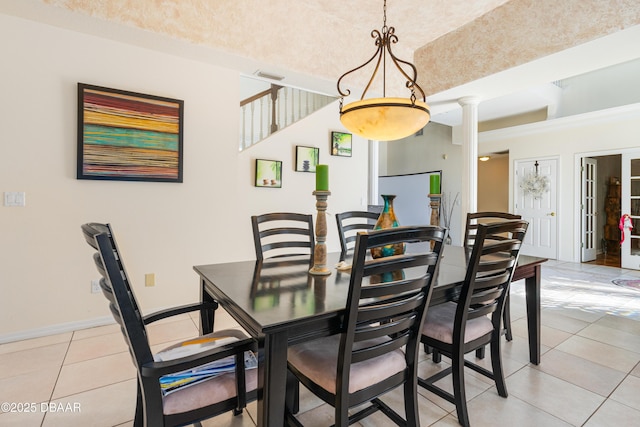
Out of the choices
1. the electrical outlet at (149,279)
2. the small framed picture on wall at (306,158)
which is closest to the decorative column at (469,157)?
the small framed picture on wall at (306,158)

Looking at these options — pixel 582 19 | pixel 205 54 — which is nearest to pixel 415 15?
pixel 582 19

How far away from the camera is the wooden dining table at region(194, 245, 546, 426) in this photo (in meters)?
1.07

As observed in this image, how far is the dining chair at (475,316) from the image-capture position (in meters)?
1.54

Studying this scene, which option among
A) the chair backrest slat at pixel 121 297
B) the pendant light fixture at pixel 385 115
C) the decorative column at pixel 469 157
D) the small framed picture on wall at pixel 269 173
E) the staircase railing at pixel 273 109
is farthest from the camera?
the decorative column at pixel 469 157

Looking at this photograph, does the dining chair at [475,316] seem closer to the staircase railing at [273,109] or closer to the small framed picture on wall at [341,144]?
the small framed picture on wall at [341,144]

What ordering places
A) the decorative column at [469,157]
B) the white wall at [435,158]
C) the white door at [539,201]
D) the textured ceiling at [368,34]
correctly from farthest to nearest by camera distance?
the white wall at [435,158] → the white door at [539,201] → the decorative column at [469,157] → the textured ceiling at [368,34]

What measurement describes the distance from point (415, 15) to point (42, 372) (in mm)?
4528

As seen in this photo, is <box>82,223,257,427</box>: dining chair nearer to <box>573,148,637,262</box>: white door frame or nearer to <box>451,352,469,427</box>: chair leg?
<box>451,352,469,427</box>: chair leg

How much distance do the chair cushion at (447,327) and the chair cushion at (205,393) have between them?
971 millimetres

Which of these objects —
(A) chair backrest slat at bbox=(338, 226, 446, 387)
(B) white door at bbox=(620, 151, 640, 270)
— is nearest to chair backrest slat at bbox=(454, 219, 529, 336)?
(A) chair backrest slat at bbox=(338, 226, 446, 387)

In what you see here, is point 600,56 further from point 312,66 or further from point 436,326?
point 436,326

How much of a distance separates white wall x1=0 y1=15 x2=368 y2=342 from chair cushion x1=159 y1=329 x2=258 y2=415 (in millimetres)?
2184

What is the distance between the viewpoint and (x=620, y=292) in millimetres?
3982

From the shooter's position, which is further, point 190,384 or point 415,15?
point 415,15
